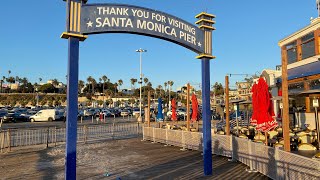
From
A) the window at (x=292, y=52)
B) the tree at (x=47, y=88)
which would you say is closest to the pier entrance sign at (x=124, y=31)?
the window at (x=292, y=52)

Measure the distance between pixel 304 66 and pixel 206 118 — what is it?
600 inches

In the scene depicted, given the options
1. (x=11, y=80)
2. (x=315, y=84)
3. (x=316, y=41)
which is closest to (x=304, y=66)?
(x=316, y=41)

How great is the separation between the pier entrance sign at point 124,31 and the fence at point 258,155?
1.63 m

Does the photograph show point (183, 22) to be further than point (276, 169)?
Answer: Yes

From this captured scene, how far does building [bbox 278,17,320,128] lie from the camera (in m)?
19.2

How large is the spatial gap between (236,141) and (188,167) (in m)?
2.21

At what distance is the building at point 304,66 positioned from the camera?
63.1ft

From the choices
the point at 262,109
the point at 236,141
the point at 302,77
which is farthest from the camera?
the point at 302,77

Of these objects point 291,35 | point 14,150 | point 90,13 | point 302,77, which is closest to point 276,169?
point 90,13

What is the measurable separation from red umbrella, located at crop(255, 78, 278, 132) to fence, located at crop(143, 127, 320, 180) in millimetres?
791

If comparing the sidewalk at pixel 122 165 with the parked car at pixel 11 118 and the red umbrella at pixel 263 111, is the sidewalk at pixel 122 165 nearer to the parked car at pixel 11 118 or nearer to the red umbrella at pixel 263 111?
the red umbrella at pixel 263 111

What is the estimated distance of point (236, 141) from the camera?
36.6 feet

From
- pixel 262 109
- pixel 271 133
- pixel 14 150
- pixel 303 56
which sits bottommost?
pixel 14 150

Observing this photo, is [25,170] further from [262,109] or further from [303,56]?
[303,56]
